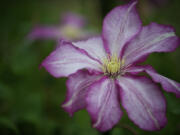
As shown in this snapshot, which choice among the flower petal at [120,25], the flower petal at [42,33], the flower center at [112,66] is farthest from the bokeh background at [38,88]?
the flower petal at [120,25]

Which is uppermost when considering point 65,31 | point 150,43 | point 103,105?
point 150,43

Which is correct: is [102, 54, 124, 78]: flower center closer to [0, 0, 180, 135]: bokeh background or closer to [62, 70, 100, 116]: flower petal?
[62, 70, 100, 116]: flower petal

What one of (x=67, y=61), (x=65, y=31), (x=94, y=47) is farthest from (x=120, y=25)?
(x=65, y=31)

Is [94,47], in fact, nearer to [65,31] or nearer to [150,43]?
[150,43]

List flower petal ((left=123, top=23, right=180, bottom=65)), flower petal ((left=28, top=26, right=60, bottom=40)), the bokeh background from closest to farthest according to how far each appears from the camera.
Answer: flower petal ((left=123, top=23, right=180, bottom=65)) → the bokeh background → flower petal ((left=28, top=26, right=60, bottom=40))

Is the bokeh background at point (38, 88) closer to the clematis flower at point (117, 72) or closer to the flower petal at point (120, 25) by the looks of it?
the clematis flower at point (117, 72)

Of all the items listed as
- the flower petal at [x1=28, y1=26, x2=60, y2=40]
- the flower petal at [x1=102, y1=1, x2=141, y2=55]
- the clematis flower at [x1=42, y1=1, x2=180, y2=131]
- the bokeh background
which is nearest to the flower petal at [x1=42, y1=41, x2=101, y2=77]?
the clematis flower at [x1=42, y1=1, x2=180, y2=131]
